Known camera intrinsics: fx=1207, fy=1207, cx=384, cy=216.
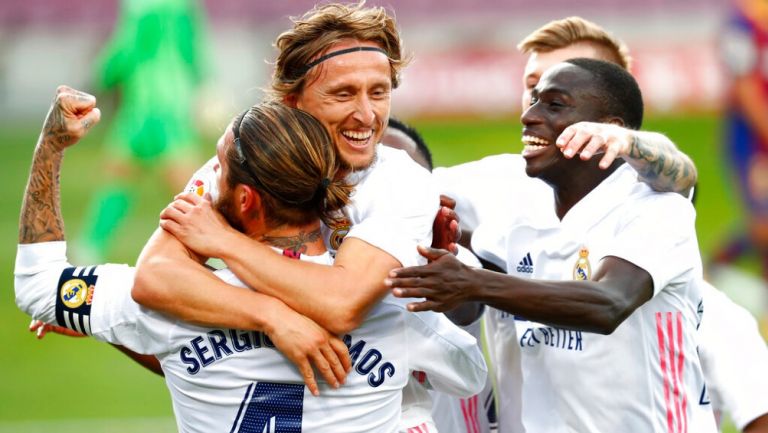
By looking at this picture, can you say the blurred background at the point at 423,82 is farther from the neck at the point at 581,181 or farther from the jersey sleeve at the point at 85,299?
the jersey sleeve at the point at 85,299

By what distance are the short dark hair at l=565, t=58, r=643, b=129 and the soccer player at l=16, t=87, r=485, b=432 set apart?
3.47 feet

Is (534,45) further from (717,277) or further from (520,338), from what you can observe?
(717,277)

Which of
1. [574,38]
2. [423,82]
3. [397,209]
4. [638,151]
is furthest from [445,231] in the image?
[423,82]

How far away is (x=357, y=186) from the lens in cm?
367

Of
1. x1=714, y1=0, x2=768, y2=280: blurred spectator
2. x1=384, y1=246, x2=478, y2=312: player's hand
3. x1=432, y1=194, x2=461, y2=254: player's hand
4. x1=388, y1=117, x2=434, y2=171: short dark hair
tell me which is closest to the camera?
x1=384, y1=246, x2=478, y2=312: player's hand

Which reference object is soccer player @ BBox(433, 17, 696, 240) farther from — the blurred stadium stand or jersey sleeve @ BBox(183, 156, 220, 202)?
the blurred stadium stand

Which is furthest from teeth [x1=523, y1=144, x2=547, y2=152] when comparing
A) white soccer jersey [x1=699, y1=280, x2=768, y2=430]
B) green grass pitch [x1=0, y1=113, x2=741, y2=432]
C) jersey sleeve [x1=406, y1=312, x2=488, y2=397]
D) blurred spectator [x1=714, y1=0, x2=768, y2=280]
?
blurred spectator [x1=714, y1=0, x2=768, y2=280]

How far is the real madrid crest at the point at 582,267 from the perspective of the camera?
153 inches

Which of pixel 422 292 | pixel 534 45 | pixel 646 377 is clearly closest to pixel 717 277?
pixel 534 45

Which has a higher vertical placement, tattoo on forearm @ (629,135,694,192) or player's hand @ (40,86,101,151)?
tattoo on forearm @ (629,135,694,192)

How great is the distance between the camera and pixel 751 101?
14000 mm

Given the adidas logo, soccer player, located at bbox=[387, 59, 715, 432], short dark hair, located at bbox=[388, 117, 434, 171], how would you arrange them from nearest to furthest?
1. soccer player, located at bbox=[387, 59, 715, 432]
2. the adidas logo
3. short dark hair, located at bbox=[388, 117, 434, 171]

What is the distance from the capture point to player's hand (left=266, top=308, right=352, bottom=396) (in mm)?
3266

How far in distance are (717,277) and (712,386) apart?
10.3m
